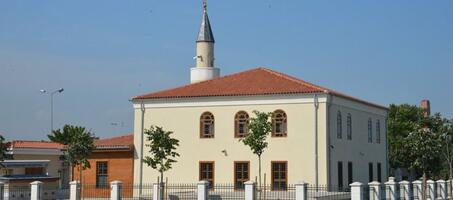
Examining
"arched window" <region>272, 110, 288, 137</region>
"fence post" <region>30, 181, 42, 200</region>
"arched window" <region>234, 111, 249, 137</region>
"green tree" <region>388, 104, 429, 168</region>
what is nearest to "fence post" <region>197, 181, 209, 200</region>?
"fence post" <region>30, 181, 42, 200</region>

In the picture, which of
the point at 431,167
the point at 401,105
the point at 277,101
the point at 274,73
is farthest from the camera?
the point at 401,105

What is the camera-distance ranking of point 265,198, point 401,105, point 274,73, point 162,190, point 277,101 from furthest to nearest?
point 401,105 < point 274,73 < point 277,101 < point 162,190 < point 265,198

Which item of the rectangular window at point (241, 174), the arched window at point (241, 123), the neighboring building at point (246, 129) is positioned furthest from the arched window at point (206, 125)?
the rectangular window at point (241, 174)

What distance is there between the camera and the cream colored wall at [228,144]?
37.8 m

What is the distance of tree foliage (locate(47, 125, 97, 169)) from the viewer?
3875 cm

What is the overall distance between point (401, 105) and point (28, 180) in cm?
3456

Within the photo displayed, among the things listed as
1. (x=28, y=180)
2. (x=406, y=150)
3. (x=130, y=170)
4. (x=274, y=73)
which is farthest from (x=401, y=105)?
(x=28, y=180)

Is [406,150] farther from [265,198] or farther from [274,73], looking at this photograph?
[265,198]

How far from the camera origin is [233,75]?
42.5 m

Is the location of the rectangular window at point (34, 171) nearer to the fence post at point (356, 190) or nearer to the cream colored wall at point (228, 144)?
the cream colored wall at point (228, 144)

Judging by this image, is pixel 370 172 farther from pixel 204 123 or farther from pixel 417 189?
pixel 204 123

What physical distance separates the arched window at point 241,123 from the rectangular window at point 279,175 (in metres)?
2.41

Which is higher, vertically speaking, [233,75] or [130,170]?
[233,75]

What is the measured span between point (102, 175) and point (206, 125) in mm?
6536
